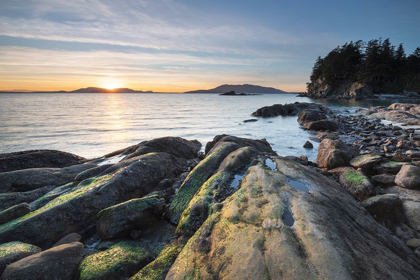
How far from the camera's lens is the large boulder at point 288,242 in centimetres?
304

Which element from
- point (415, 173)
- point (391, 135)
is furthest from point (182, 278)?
point (391, 135)

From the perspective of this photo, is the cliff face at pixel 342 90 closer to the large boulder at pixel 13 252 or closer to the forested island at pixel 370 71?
the forested island at pixel 370 71

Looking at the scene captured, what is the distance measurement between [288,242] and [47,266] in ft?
14.8

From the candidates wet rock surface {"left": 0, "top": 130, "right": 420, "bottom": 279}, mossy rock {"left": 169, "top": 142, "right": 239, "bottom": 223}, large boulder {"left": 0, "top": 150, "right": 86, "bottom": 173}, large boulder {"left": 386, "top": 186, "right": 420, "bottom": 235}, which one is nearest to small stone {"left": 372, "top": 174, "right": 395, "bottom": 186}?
wet rock surface {"left": 0, "top": 130, "right": 420, "bottom": 279}

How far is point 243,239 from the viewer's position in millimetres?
3639

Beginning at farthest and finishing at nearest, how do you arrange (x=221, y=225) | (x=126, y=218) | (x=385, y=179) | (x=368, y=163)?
(x=368, y=163) < (x=385, y=179) < (x=126, y=218) < (x=221, y=225)

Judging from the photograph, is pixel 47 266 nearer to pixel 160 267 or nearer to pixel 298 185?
pixel 160 267

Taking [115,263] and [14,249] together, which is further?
[14,249]

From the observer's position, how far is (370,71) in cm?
8262

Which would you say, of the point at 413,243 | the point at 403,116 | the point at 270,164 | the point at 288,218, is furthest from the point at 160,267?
the point at 403,116

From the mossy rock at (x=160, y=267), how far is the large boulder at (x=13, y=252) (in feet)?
8.72

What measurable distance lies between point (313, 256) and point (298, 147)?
54.1 ft

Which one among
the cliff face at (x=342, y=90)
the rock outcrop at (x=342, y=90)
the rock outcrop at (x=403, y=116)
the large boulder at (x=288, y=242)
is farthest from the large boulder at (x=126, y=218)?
the cliff face at (x=342, y=90)

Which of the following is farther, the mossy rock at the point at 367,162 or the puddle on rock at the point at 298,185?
the mossy rock at the point at 367,162
